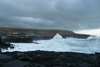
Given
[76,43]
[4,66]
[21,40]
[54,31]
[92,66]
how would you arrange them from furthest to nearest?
[54,31]
[21,40]
[76,43]
[92,66]
[4,66]

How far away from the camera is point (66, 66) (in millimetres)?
7148

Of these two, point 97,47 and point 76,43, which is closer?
→ point 97,47

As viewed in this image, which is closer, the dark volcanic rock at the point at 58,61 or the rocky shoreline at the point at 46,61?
the rocky shoreline at the point at 46,61

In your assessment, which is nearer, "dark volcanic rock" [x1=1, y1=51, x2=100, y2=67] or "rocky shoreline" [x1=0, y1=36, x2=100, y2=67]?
"rocky shoreline" [x1=0, y1=36, x2=100, y2=67]

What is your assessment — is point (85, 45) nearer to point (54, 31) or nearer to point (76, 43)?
point (76, 43)

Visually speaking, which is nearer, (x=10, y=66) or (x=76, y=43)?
(x=10, y=66)

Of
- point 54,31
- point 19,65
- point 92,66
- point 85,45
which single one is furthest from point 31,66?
point 54,31

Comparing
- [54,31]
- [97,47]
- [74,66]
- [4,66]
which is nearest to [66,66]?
[74,66]

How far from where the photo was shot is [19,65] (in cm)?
719

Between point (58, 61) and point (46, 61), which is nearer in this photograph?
point (58, 61)

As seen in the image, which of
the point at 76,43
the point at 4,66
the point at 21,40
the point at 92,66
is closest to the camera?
the point at 4,66

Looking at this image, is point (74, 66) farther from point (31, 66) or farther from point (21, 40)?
point (21, 40)

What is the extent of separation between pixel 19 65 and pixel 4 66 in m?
0.80

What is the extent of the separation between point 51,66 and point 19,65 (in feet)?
5.94
